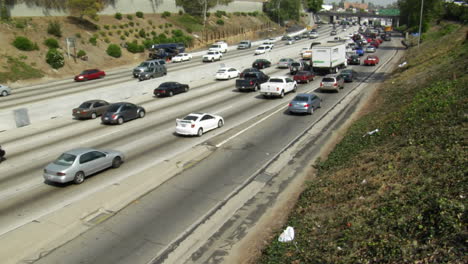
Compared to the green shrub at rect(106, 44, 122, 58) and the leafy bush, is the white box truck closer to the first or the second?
the green shrub at rect(106, 44, 122, 58)

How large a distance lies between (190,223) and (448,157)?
880 cm

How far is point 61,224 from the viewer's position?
41.7 ft

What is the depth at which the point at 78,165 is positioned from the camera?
16453 millimetres

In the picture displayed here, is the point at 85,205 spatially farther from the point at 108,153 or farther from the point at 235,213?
the point at 235,213

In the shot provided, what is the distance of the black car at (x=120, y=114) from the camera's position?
86.6ft

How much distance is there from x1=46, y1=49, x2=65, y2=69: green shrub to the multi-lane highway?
728 inches

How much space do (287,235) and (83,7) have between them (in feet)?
217

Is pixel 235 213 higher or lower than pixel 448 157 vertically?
lower

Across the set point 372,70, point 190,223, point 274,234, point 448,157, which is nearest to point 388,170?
point 448,157

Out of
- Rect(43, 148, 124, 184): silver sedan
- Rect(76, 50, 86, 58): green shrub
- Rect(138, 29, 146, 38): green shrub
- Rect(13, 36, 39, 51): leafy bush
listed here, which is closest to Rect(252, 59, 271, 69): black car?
Rect(76, 50, 86, 58): green shrub

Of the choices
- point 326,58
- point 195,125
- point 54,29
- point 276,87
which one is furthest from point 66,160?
point 54,29

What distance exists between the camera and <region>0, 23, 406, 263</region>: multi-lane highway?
38.7 feet

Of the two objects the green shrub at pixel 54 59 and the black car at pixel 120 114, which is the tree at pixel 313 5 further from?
the black car at pixel 120 114

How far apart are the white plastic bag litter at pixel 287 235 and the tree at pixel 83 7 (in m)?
Answer: 64.9
